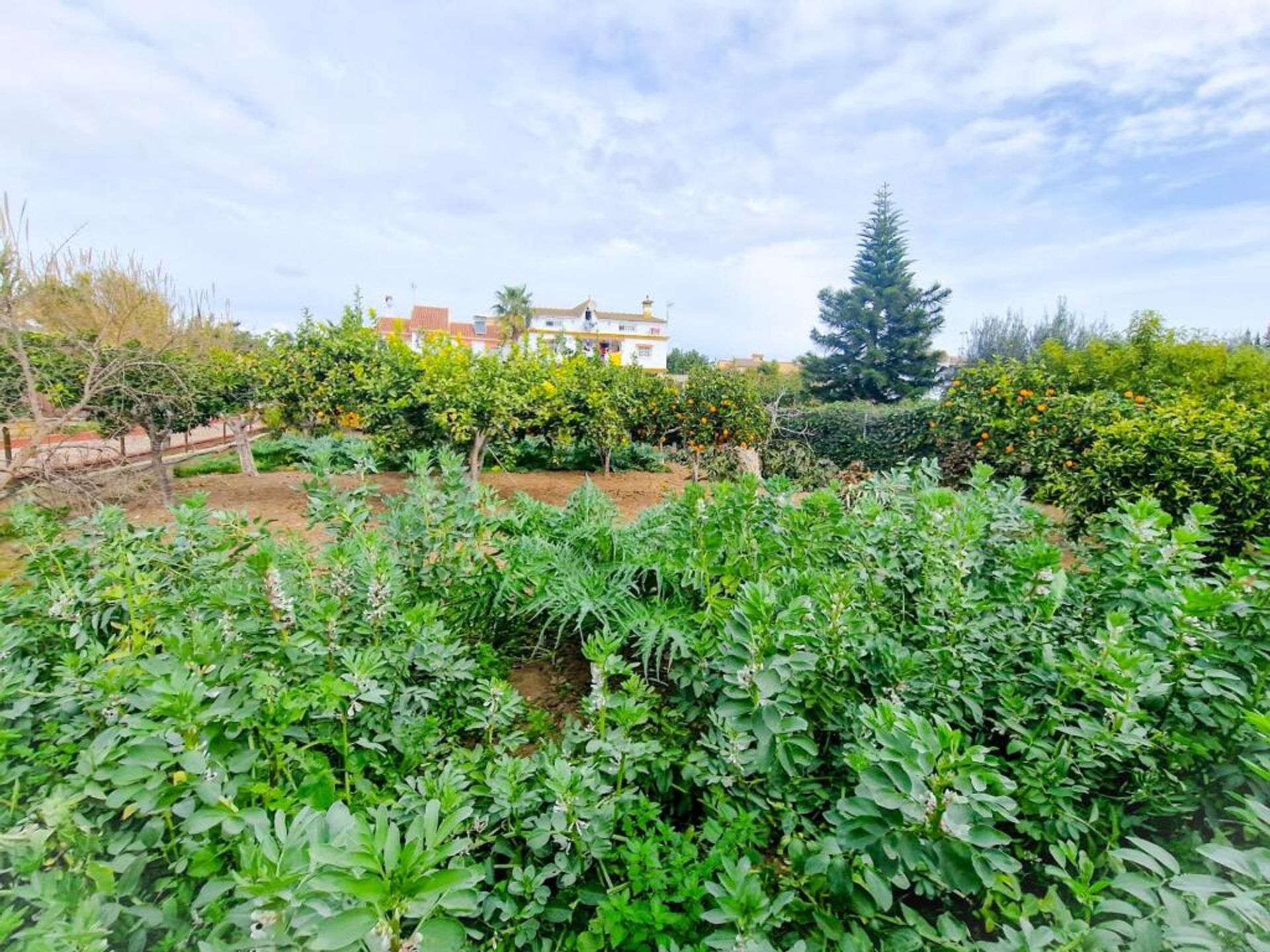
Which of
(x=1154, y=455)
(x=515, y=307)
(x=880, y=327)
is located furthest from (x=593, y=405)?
(x=515, y=307)

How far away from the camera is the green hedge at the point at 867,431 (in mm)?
10903

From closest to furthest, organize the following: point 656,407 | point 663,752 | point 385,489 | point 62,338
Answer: point 663,752 → point 62,338 → point 385,489 → point 656,407

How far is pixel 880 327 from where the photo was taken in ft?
86.5

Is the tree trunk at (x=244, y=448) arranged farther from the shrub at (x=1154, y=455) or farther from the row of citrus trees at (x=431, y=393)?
the shrub at (x=1154, y=455)

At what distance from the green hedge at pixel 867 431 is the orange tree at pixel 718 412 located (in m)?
2.39

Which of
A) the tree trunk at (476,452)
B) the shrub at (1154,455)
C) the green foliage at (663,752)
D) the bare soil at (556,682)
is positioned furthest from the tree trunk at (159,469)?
the shrub at (1154,455)

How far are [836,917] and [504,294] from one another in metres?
44.1

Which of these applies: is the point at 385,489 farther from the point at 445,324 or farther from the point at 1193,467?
the point at 445,324

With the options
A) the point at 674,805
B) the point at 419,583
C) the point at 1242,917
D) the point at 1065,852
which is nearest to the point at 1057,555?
the point at 1065,852

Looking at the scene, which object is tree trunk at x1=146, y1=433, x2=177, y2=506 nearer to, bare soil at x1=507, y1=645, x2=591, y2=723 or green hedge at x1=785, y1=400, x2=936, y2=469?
bare soil at x1=507, y1=645, x2=591, y2=723

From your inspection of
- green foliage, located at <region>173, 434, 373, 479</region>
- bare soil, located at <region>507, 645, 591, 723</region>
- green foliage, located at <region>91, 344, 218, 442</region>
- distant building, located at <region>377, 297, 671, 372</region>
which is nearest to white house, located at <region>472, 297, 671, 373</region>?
distant building, located at <region>377, 297, 671, 372</region>

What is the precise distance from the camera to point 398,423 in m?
8.12

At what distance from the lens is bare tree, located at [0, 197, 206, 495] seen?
4770 mm

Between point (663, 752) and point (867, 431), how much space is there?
11.7m
